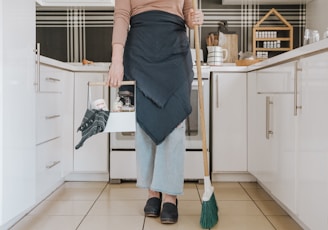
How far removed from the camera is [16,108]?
5.51 feet

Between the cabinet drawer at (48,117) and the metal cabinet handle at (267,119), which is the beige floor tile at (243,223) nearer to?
the metal cabinet handle at (267,119)

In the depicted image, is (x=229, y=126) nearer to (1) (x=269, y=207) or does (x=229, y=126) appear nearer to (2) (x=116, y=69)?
(1) (x=269, y=207)

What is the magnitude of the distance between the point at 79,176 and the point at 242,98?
4.14 feet

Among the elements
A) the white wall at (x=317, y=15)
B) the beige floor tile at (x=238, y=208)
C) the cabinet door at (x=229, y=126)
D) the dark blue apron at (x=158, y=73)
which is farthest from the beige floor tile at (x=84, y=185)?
the white wall at (x=317, y=15)

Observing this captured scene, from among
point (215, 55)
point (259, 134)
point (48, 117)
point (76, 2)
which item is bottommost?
point (259, 134)

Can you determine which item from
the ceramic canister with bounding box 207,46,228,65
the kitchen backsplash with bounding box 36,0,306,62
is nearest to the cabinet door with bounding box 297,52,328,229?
the ceramic canister with bounding box 207,46,228,65

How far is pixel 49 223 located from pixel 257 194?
126 centimetres

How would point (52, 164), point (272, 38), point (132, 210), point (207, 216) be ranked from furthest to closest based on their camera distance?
1. point (272, 38)
2. point (52, 164)
3. point (132, 210)
4. point (207, 216)

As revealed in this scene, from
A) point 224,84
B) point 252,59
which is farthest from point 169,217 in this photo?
point 252,59

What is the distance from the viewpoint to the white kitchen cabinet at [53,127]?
2172mm

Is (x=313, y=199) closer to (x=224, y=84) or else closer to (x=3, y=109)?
(x=3, y=109)

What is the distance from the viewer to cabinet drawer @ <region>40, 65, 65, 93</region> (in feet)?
7.14

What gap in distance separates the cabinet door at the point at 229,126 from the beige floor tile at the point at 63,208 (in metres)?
0.99

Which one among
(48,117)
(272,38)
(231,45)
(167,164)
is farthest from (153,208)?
(272,38)
